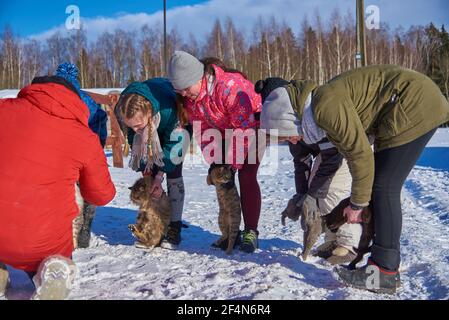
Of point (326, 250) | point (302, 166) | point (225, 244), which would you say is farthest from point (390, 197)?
point (225, 244)

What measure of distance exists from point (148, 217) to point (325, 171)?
4.91 ft

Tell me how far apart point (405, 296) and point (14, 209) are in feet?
6.94

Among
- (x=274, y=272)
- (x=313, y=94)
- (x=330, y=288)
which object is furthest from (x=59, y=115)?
(x=330, y=288)

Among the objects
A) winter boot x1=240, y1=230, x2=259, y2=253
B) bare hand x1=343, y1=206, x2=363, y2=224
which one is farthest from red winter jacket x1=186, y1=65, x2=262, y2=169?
bare hand x1=343, y1=206, x2=363, y2=224

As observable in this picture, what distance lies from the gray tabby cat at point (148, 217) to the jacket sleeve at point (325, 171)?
1321mm

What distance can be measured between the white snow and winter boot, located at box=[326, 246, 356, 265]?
0.06 metres

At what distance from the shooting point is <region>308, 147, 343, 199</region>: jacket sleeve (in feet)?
9.90

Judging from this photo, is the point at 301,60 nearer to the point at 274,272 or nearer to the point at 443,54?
the point at 443,54

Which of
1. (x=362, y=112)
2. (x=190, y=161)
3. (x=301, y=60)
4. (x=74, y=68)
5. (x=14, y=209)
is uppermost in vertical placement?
(x=301, y=60)

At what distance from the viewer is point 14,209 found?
85.8 inches

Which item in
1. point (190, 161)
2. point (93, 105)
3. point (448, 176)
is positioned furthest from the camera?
point (190, 161)

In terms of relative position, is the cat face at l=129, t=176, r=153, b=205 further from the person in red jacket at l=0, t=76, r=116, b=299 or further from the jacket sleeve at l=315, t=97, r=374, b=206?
the jacket sleeve at l=315, t=97, r=374, b=206

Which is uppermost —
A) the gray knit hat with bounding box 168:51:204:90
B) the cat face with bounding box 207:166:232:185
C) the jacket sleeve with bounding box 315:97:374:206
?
the gray knit hat with bounding box 168:51:204:90
